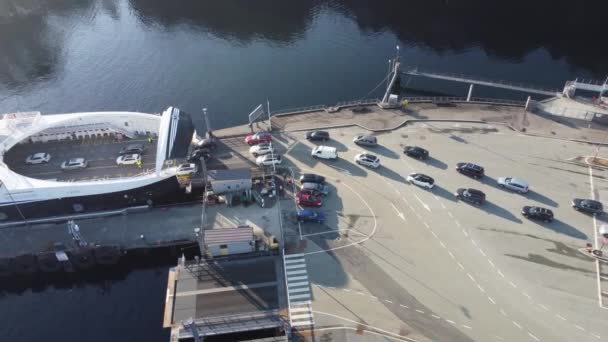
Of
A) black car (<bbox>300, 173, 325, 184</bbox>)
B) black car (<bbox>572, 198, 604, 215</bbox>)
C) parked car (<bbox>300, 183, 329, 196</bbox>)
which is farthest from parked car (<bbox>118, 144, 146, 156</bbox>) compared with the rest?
black car (<bbox>572, 198, 604, 215</bbox>)

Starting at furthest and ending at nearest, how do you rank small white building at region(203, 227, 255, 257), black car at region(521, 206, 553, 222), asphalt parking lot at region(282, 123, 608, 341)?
black car at region(521, 206, 553, 222) < small white building at region(203, 227, 255, 257) < asphalt parking lot at region(282, 123, 608, 341)

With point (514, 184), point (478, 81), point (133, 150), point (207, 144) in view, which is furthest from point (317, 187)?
Answer: point (478, 81)

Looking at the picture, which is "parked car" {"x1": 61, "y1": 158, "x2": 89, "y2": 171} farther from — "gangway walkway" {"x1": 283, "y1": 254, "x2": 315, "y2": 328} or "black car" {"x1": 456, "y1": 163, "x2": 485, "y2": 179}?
"black car" {"x1": 456, "y1": 163, "x2": 485, "y2": 179}

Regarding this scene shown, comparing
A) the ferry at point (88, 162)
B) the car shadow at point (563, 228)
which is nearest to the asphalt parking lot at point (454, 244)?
the car shadow at point (563, 228)

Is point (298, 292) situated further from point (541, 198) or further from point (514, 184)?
point (541, 198)

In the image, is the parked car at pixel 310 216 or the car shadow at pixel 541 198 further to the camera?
the car shadow at pixel 541 198

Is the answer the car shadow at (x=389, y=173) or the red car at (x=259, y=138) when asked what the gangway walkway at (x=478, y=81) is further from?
the red car at (x=259, y=138)
